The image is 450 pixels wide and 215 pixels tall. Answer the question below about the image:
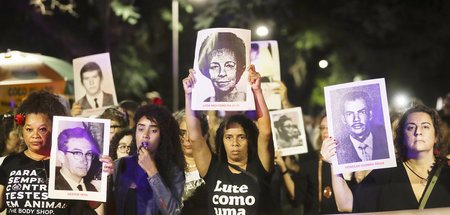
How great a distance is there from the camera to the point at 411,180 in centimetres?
454

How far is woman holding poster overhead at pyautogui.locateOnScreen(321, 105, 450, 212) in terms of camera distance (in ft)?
14.7

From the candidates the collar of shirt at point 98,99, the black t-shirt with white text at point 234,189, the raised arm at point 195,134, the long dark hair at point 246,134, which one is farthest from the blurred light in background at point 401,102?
the collar of shirt at point 98,99

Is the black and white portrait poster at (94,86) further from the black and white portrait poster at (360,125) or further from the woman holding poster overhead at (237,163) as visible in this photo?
the black and white portrait poster at (360,125)

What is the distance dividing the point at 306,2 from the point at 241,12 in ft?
20.4

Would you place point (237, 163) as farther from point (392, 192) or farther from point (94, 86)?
point (94, 86)

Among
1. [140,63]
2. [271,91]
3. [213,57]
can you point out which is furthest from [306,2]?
→ [213,57]

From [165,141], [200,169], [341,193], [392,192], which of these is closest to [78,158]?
[165,141]

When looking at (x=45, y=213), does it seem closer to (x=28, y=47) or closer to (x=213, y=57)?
(x=213, y=57)

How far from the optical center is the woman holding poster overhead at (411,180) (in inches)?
176

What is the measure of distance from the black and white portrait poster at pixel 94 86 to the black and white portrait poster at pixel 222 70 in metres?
1.91

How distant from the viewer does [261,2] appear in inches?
529

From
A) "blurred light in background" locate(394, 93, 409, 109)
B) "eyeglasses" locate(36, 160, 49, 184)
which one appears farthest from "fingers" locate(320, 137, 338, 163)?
"eyeglasses" locate(36, 160, 49, 184)

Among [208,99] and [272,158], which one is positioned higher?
[208,99]

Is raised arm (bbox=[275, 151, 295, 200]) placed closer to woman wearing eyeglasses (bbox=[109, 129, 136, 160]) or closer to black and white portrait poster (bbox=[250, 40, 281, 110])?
black and white portrait poster (bbox=[250, 40, 281, 110])
